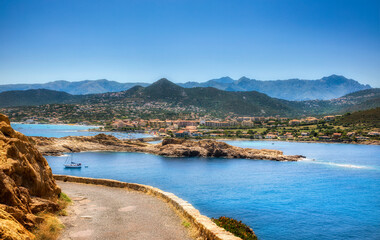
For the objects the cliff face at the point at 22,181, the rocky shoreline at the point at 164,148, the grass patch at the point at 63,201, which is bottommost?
the rocky shoreline at the point at 164,148

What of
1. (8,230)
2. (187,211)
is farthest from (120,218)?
(8,230)

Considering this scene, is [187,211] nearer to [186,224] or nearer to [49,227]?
[186,224]

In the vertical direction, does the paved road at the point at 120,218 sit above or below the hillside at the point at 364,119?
below

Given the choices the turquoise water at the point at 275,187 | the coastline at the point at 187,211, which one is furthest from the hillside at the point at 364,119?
the coastline at the point at 187,211

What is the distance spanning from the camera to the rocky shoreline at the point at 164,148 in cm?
6162

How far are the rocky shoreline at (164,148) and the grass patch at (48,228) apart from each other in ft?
177

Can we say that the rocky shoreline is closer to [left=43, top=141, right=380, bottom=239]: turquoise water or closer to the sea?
the sea

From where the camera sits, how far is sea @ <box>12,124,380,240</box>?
841 inches

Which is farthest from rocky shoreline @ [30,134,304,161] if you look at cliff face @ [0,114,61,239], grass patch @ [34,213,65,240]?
grass patch @ [34,213,65,240]

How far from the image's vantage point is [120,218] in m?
10.7

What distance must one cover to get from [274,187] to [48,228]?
30114mm

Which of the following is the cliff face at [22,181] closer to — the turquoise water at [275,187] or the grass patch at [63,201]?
the grass patch at [63,201]

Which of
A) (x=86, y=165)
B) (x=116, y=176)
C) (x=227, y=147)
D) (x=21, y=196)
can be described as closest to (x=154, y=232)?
(x=21, y=196)

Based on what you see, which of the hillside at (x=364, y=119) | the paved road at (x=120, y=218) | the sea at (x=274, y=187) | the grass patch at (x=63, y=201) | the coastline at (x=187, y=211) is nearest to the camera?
the coastline at (x=187, y=211)
